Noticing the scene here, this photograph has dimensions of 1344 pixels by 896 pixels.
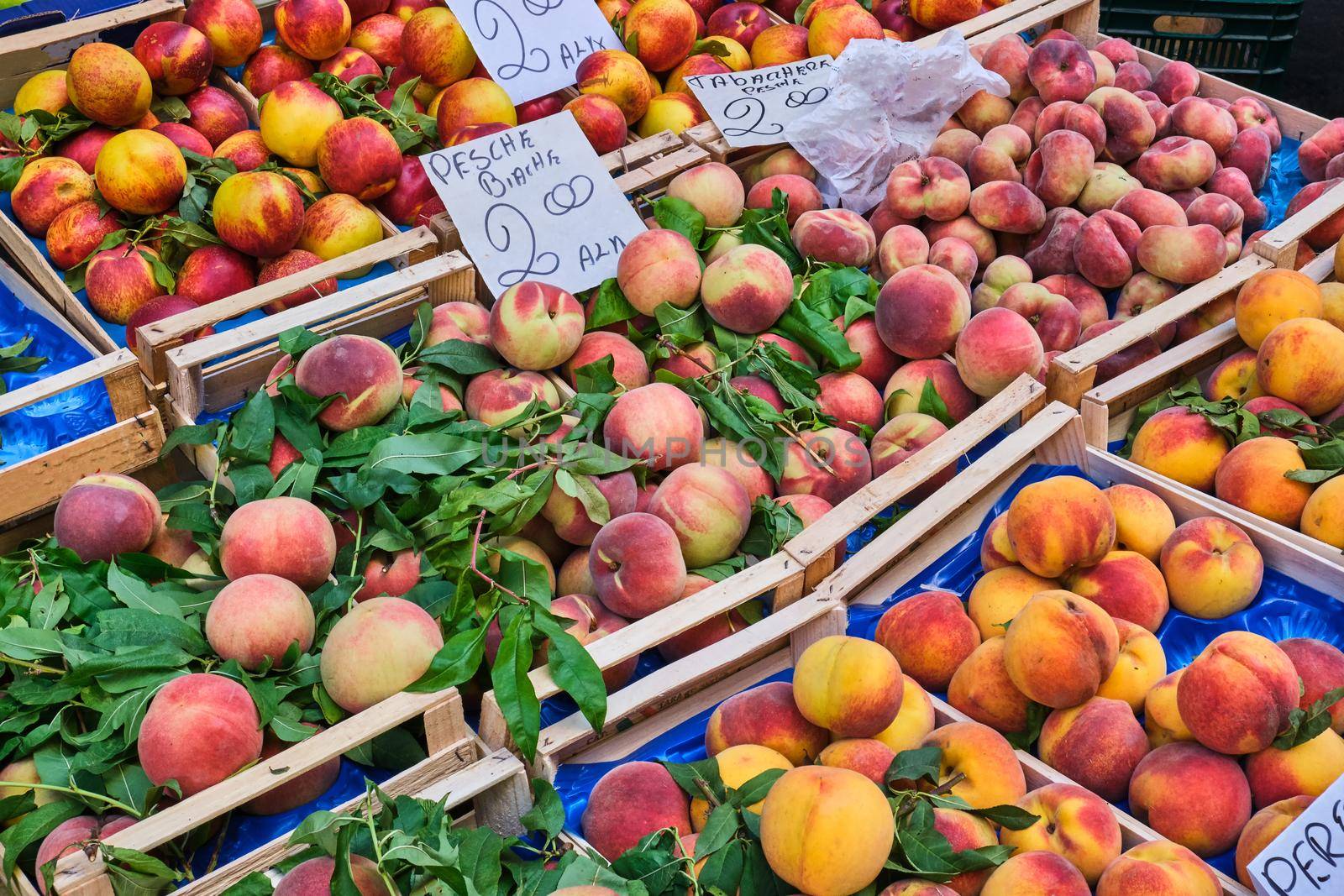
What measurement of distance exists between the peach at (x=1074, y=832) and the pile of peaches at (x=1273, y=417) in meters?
0.76

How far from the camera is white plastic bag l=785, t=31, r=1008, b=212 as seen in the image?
8.72ft

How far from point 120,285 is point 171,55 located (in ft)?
2.18

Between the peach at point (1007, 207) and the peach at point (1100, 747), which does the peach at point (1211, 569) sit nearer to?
the peach at point (1100, 747)

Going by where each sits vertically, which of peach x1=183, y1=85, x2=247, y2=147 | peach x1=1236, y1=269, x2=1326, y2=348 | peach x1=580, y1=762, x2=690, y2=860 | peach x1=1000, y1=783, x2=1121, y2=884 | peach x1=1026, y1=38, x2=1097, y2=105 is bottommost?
peach x1=1000, y1=783, x2=1121, y2=884

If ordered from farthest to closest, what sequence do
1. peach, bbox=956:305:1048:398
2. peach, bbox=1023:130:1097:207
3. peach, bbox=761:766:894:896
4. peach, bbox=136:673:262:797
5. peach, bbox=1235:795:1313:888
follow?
1. peach, bbox=1023:130:1097:207
2. peach, bbox=956:305:1048:398
3. peach, bbox=136:673:262:797
4. peach, bbox=1235:795:1313:888
5. peach, bbox=761:766:894:896

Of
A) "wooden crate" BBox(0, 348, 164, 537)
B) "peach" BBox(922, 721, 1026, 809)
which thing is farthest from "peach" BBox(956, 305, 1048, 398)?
"wooden crate" BBox(0, 348, 164, 537)

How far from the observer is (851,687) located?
138 cm

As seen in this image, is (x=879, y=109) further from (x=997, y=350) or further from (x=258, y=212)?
(x=258, y=212)

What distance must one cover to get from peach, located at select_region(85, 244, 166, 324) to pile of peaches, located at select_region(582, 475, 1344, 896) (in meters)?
1.58

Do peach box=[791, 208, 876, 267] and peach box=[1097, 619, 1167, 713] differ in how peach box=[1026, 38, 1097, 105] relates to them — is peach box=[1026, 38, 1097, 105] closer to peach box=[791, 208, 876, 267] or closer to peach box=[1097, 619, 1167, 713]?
peach box=[791, 208, 876, 267]

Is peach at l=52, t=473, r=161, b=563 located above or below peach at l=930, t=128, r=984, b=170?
below

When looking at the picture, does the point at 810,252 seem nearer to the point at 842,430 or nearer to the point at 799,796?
the point at 842,430

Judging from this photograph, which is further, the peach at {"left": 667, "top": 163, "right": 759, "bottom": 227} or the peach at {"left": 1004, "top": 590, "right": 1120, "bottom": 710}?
the peach at {"left": 667, "top": 163, "right": 759, "bottom": 227}

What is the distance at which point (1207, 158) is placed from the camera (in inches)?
104
